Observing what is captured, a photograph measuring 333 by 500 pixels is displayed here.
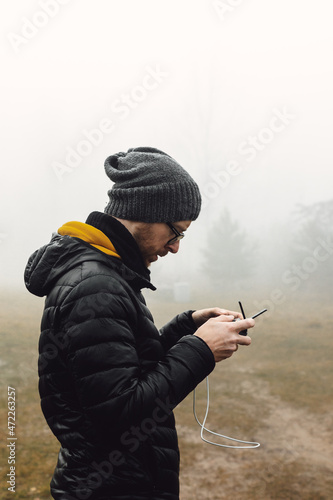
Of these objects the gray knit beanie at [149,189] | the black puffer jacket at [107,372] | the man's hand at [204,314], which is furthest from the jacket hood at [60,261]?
the man's hand at [204,314]

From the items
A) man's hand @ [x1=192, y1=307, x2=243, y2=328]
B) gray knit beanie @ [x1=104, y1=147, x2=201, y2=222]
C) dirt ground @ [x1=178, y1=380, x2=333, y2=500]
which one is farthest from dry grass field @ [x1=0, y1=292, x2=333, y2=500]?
gray knit beanie @ [x1=104, y1=147, x2=201, y2=222]

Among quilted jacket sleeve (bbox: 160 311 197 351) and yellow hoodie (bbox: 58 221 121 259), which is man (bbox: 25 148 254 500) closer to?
yellow hoodie (bbox: 58 221 121 259)

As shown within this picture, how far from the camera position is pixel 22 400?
7.84 m

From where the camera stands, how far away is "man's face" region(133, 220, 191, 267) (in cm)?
173

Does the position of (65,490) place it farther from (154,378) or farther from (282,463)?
(282,463)

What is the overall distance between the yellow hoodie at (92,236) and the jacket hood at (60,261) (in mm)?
34

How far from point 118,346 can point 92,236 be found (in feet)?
1.52

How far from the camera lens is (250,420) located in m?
7.32

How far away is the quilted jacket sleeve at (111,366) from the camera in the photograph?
4.39 ft

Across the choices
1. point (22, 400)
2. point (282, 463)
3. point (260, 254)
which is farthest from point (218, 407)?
point (260, 254)

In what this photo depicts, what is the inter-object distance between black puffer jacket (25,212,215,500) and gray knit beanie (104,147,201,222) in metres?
0.10

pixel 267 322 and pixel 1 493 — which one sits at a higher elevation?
pixel 1 493

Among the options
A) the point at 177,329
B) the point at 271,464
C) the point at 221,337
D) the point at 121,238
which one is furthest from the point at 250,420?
the point at 121,238

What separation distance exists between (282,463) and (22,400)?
15.2 feet
